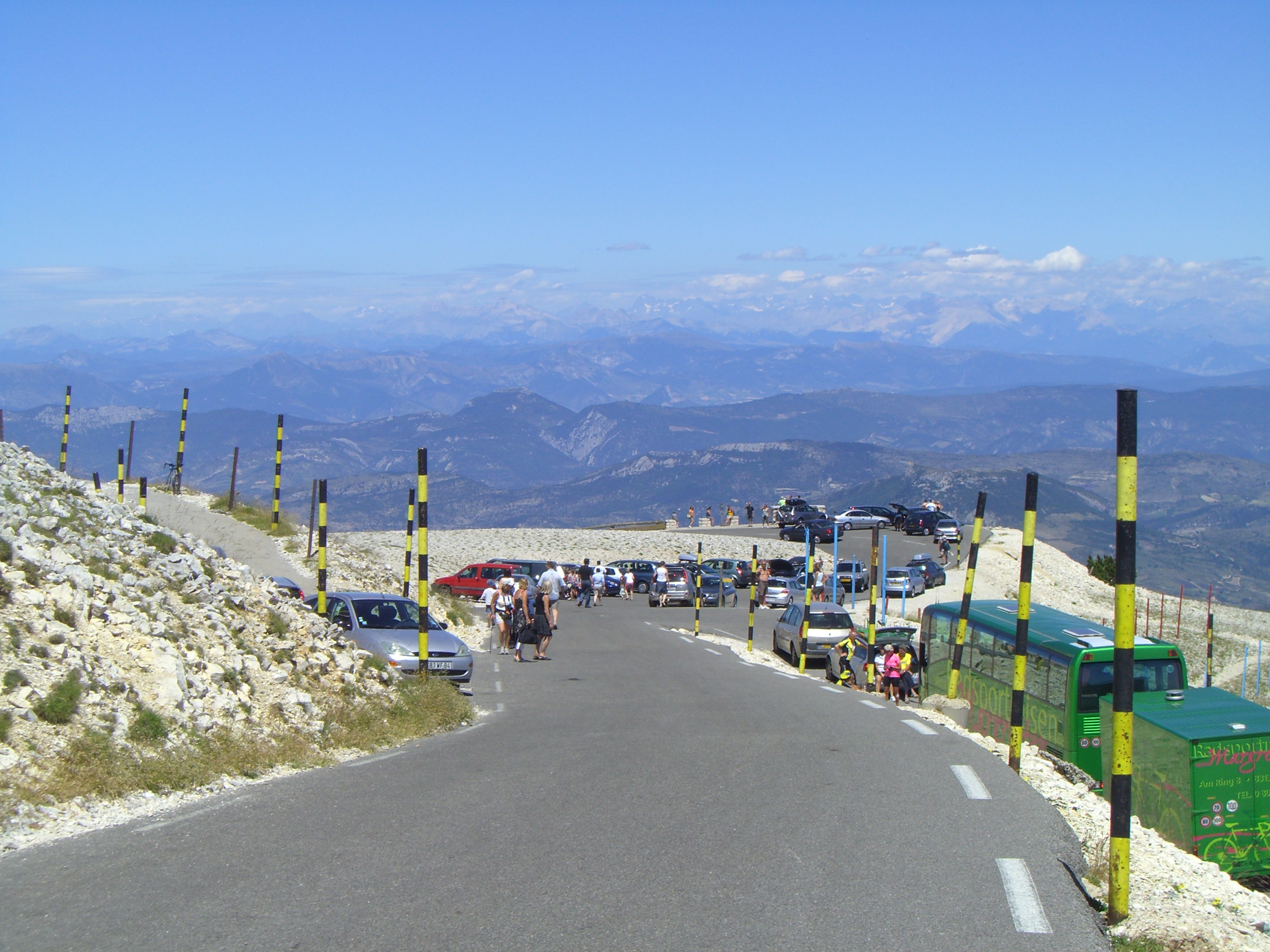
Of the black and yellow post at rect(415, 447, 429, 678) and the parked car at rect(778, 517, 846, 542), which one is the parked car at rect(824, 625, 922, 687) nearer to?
the black and yellow post at rect(415, 447, 429, 678)

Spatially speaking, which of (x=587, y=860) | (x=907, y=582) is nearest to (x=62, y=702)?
(x=587, y=860)

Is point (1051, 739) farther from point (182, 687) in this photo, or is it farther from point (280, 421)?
point (280, 421)

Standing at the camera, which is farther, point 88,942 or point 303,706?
point 303,706

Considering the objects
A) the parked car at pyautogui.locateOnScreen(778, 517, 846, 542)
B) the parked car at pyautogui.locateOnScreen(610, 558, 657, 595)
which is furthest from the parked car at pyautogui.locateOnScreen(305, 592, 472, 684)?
the parked car at pyautogui.locateOnScreen(778, 517, 846, 542)

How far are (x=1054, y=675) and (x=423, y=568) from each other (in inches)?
338

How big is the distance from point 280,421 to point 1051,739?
56.3ft

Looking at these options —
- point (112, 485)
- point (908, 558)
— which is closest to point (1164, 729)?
point (112, 485)

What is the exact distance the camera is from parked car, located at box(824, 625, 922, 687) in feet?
73.3

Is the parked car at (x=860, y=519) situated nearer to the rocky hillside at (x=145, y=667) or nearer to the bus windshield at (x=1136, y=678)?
the bus windshield at (x=1136, y=678)

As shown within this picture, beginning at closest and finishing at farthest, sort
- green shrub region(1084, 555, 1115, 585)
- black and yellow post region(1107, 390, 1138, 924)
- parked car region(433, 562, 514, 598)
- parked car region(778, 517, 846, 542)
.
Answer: black and yellow post region(1107, 390, 1138, 924), parked car region(433, 562, 514, 598), parked car region(778, 517, 846, 542), green shrub region(1084, 555, 1115, 585)

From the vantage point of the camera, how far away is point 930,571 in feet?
169

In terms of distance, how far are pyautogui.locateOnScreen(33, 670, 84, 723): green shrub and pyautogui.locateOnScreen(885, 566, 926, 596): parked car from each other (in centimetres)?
4352

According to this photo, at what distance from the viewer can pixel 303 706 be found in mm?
10805

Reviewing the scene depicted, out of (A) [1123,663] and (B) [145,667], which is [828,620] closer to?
(B) [145,667]
